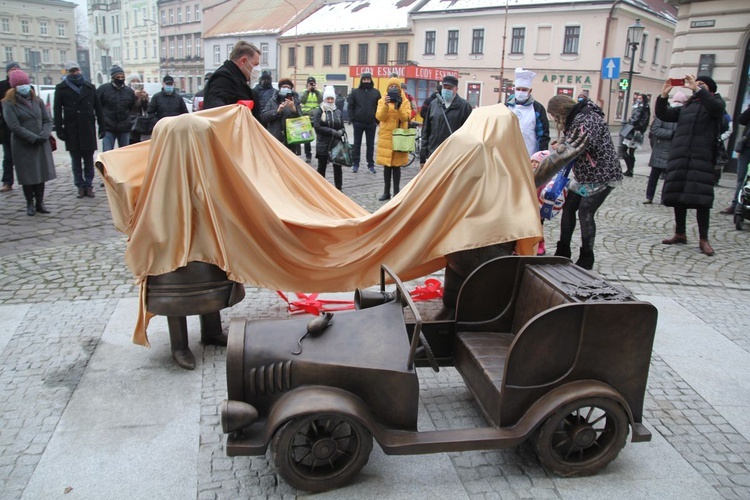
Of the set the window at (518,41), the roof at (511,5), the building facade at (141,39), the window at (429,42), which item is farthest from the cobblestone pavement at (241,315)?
the building facade at (141,39)

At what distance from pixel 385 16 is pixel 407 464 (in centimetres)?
4907

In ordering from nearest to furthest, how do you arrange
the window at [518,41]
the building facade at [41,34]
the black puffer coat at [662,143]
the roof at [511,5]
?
the black puffer coat at [662,143]
the roof at [511,5]
the window at [518,41]
the building facade at [41,34]

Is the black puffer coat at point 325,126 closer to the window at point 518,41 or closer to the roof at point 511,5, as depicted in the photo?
the roof at point 511,5

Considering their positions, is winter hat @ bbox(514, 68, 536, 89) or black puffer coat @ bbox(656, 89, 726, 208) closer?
black puffer coat @ bbox(656, 89, 726, 208)

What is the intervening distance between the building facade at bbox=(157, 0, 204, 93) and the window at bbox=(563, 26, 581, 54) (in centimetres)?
4065

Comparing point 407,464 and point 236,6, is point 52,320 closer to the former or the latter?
point 407,464

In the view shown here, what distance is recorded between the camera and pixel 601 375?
3.03 metres

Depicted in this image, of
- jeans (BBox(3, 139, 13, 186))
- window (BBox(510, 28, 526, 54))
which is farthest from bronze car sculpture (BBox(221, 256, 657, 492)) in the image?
window (BBox(510, 28, 526, 54))

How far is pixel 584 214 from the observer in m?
6.18

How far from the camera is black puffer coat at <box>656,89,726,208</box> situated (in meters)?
7.32

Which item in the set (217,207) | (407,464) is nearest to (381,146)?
(217,207)

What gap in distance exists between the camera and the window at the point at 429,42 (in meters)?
44.4

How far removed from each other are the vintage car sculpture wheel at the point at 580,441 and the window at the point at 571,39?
38.8 metres

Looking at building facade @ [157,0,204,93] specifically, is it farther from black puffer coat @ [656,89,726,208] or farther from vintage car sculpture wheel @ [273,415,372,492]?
vintage car sculpture wheel @ [273,415,372,492]
